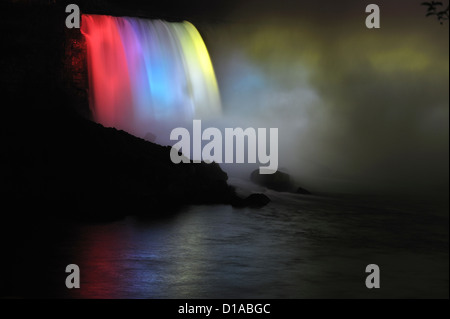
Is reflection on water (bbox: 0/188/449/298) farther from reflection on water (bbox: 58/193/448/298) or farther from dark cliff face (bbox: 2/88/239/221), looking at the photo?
dark cliff face (bbox: 2/88/239/221)

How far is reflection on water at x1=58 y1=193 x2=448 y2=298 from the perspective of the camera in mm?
13445

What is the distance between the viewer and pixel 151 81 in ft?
94.0

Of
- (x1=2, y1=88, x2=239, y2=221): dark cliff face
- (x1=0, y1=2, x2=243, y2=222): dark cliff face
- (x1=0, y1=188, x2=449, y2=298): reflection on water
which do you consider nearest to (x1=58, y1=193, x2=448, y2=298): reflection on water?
(x1=0, y1=188, x2=449, y2=298): reflection on water

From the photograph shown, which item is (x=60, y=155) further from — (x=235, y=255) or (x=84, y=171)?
(x=235, y=255)

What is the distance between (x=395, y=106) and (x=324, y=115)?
11.8 ft

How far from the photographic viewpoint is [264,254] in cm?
1625

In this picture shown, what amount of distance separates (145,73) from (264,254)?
13765 mm

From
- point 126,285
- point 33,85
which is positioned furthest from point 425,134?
point 126,285

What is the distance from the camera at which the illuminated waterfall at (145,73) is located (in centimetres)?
2661

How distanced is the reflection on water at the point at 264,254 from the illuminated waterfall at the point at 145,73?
7774 millimetres

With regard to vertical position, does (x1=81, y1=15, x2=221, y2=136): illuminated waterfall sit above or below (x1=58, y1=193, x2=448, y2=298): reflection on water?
above

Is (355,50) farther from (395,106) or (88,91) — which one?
(88,91)

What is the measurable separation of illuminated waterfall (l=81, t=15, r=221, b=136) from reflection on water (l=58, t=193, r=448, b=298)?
7.77 metres

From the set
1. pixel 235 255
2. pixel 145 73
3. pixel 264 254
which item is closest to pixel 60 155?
pixel 235 255
